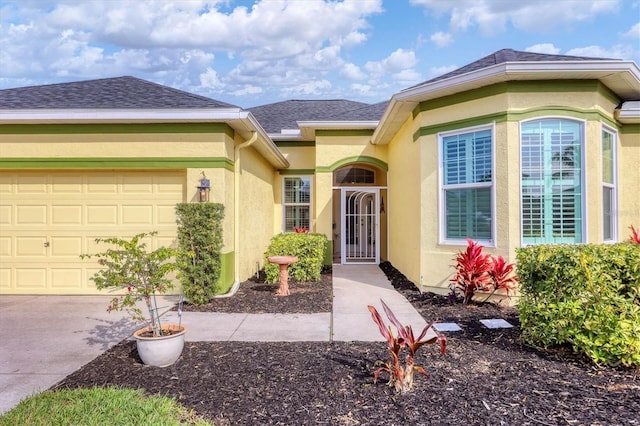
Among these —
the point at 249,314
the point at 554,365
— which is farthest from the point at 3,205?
the point at 554,365

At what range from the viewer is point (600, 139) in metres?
6.43

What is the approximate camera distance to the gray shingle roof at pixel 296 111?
42.9 ft

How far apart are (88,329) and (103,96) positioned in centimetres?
475

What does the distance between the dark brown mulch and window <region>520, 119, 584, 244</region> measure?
2.52m

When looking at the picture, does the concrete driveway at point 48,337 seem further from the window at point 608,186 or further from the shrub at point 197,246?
the window at point 608,186

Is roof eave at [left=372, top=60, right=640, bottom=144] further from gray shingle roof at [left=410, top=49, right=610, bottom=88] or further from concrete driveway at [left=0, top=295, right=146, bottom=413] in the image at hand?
concrete driveway at [left=0, top=295, right=146, bottom=413]

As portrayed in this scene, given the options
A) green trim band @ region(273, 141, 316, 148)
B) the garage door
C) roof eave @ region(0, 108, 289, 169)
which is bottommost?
the garage door

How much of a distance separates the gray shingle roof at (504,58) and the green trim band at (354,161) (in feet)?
14.3

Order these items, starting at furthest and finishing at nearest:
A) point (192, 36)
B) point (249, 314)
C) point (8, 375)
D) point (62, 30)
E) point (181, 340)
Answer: point (192, 36) → point (62, 30) → point (249, 314) → point (181, 340) → point (8, 375)

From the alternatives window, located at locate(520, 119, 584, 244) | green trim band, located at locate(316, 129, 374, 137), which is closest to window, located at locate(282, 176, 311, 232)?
green trim band, located at locate(316, 129, 374, 137)

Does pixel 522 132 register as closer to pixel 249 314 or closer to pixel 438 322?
pixel 438 322

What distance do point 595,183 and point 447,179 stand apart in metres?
2.31

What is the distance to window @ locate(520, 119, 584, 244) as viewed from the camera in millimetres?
6355

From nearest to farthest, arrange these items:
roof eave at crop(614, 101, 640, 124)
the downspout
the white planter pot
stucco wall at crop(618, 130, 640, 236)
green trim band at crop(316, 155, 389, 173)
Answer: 1. the white planter pot
2. roof eave at crop(614, 101, 640, 124)
3. stucco wall at crop(618, 130, 640, 236)
4. the downspout
5. green trim band at crop(316, 155, 389, 173)
